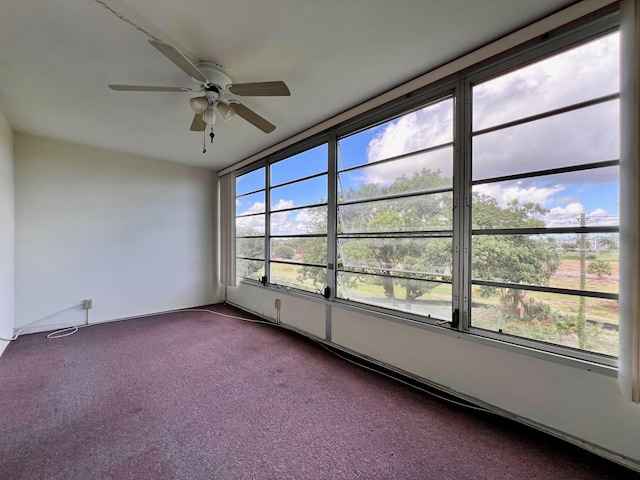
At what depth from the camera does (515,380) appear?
1.72 metres

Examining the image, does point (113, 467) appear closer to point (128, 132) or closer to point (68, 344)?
point (68, 344)

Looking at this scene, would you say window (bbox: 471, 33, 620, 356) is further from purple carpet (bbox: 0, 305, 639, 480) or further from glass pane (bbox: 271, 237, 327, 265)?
glass pane (bbox: 271, 237, 327, 265)

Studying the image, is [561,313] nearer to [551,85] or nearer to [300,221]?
[551,85]

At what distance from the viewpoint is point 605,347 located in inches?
58.9

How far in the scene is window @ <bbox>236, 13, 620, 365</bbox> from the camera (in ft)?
5.03

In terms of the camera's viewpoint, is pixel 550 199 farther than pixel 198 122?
No

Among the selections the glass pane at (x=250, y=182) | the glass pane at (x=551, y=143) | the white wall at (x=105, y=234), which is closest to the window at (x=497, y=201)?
the glass pane at (x=551, y=143)

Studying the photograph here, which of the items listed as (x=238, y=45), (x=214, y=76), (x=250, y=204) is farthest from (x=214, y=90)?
(x=250, y=204)

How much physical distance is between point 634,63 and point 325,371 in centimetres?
286

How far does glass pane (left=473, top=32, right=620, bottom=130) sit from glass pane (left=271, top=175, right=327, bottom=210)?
5.72 feet

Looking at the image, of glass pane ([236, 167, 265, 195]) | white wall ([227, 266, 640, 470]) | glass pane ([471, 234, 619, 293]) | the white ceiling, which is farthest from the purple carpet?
glass pane ([236, 167, 265, 195])

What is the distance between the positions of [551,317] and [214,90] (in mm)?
2978

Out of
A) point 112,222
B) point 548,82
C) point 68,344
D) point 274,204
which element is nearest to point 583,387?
point 548,82

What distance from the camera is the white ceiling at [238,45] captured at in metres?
1.52
